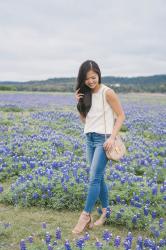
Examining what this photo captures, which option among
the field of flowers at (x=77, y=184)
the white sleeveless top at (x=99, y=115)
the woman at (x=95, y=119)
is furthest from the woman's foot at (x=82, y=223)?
the white sleeveless top at (x=99, y=115)

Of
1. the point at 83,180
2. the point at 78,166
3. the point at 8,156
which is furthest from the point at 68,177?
the point at 8,156

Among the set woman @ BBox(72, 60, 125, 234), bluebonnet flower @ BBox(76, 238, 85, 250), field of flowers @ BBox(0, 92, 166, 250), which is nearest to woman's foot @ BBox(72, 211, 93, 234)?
woman @ BBox(72, 60, 125, 234)

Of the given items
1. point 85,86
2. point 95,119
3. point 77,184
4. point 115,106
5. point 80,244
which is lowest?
point 80,244

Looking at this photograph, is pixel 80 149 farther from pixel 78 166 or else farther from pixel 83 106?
pixel 83 106

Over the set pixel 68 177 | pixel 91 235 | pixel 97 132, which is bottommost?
pixel 91 235

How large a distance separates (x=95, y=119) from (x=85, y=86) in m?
0.45

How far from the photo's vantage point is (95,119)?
5734mm

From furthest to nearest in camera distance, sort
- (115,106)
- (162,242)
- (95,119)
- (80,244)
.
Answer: (95,119)
(115,106)
(162,242)
(80,244)

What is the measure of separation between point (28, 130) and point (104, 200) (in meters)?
6.87

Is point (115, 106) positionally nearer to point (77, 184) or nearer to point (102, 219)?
point (102, 219)

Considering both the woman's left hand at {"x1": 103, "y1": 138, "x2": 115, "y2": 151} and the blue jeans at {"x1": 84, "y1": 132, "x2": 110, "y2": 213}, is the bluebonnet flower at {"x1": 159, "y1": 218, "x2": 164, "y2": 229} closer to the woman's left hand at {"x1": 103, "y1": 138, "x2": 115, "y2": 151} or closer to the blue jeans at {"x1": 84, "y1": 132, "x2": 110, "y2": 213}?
the blue jeans at {"x1": 84, "y1": 132, "x2": 110, "y2": 213}

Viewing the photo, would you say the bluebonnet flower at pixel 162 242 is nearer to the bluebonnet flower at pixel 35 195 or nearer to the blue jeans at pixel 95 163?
the blue jeans at pixel 95 163

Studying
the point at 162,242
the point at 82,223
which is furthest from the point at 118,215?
the point at 162,242

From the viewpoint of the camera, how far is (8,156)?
29.7 feet
